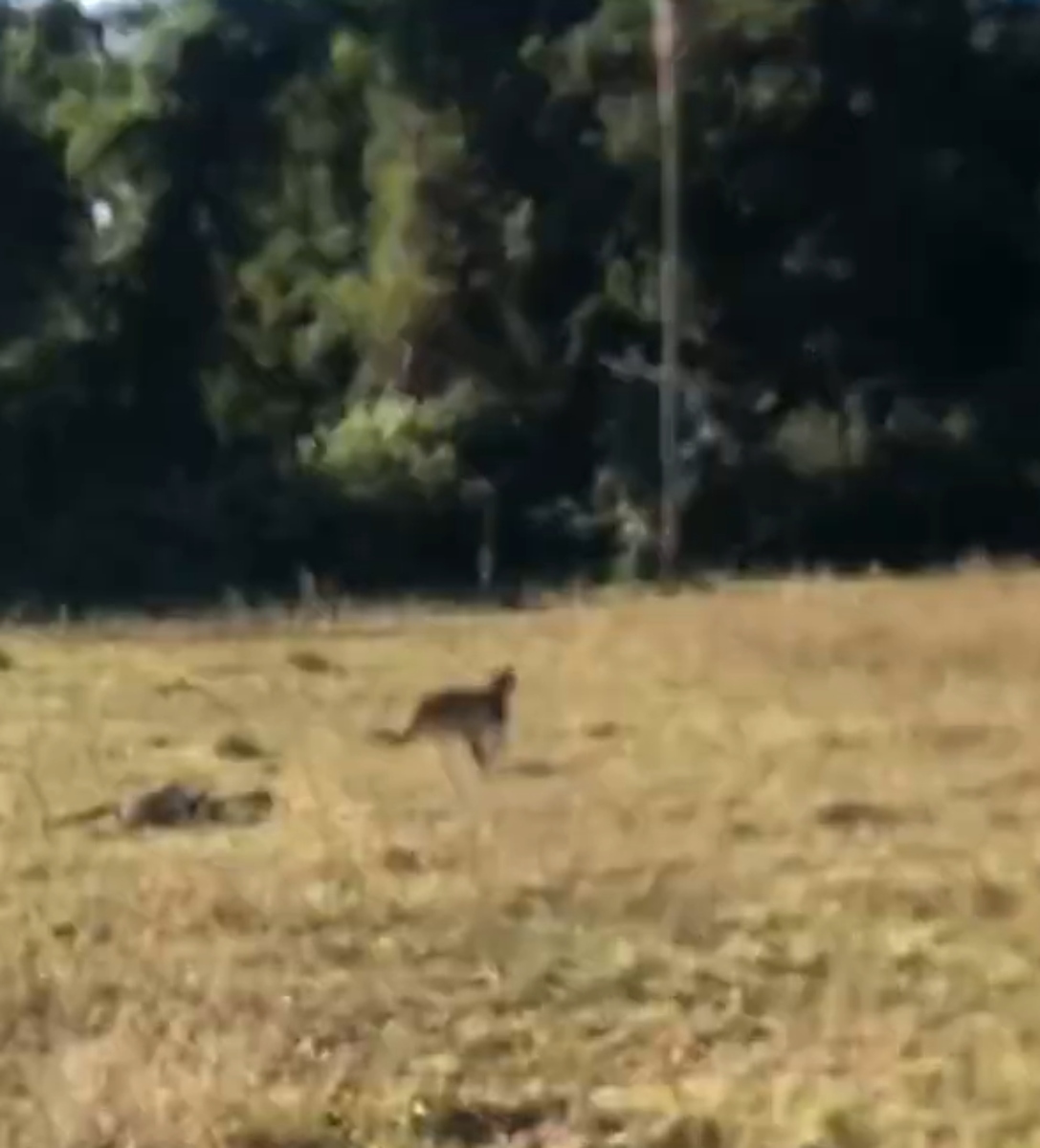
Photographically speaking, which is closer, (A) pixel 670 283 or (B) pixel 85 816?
(B) pixel 85 816

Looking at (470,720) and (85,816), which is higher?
(470,720)

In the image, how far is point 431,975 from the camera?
684 cm

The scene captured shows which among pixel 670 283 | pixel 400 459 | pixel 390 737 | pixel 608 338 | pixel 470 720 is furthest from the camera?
pixel 608 338

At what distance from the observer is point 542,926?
7465 millimetres

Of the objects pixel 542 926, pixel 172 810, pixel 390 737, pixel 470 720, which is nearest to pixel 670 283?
pixel 390 737

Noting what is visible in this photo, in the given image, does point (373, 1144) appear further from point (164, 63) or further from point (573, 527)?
point (164, 63)

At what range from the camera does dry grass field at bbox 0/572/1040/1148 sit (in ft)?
18.5

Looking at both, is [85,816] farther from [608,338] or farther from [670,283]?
[608,338]

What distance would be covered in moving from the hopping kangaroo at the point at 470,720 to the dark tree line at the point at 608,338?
14.3 m

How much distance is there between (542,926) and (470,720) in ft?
11.8

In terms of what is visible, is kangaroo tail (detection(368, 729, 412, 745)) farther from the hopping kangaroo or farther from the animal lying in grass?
the animal lying in grass

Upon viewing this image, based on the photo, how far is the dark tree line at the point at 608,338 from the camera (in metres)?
25.6

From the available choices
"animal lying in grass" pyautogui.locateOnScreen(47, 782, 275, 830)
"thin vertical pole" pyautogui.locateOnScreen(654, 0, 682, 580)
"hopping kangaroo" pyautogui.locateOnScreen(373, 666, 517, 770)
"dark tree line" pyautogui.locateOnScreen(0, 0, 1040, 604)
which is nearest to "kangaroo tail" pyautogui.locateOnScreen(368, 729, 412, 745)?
"hopping kangaroo" pyautogui.locateOnScreen(373, 666, 517, 770)

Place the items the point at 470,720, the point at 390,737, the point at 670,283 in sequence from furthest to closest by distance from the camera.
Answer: the point at 670,283, the point at 390,737, the point at 470,720
